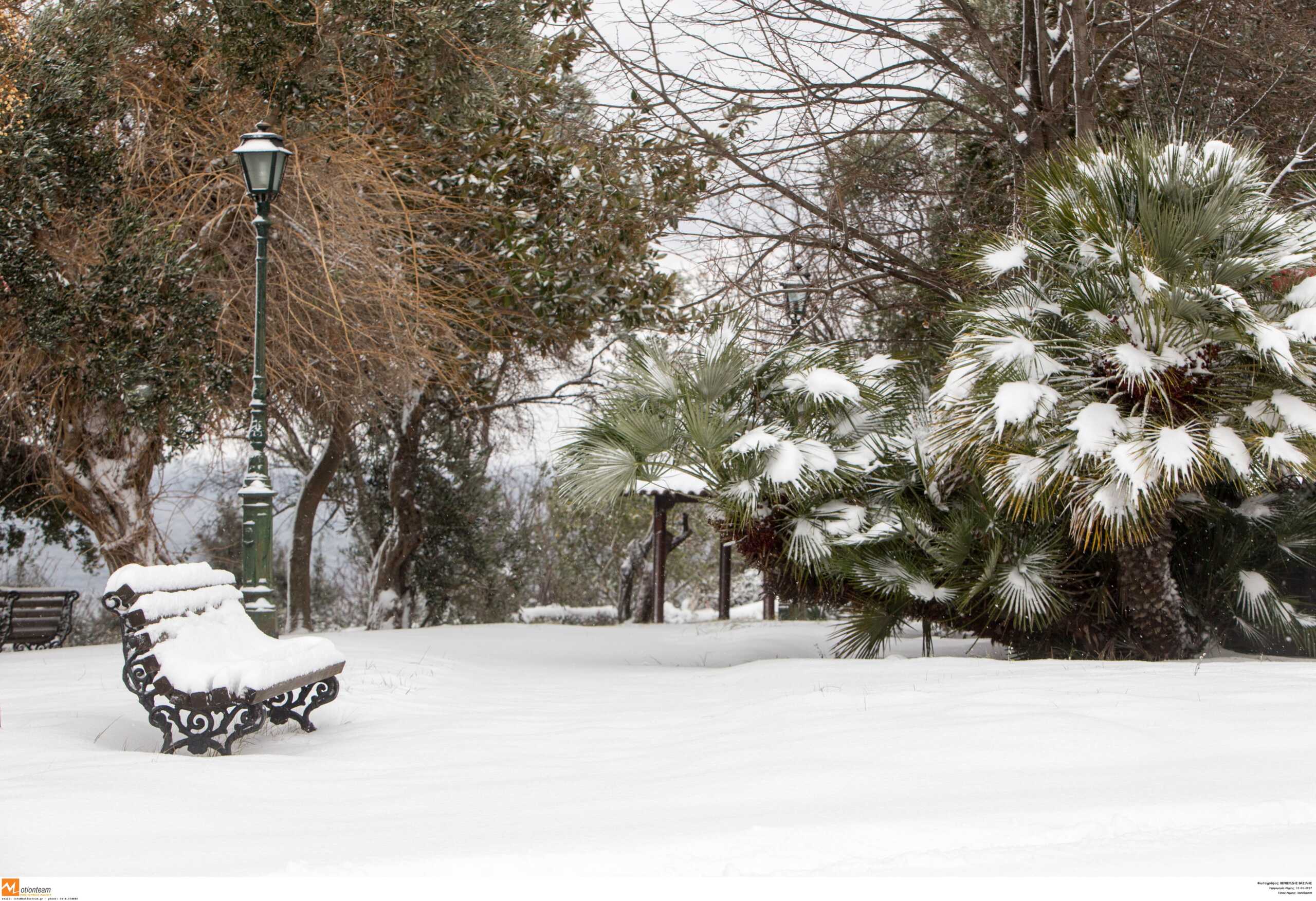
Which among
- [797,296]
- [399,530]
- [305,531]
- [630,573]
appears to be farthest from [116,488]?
[630,573]

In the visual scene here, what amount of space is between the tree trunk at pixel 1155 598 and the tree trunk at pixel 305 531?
34.1ft

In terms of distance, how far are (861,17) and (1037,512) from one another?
214 inches

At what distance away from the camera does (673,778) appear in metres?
4.03

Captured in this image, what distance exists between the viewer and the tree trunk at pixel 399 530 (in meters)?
17.4

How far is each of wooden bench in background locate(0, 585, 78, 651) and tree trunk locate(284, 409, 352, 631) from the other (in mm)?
3267

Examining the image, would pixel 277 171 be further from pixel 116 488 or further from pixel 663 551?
pixel 663 551

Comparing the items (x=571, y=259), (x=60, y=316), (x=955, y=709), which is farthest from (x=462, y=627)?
(x=955, y=709)

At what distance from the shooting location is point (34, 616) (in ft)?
38.4

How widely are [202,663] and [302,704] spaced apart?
0.73 meters

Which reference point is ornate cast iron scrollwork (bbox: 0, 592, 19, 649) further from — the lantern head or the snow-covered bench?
the snow-covered bench

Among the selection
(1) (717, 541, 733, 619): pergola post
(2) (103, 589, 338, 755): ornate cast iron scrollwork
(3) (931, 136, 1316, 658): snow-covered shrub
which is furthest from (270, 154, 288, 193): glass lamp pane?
(1) (717, 541, 733, 619): pergola post

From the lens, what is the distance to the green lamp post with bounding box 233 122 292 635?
743cm

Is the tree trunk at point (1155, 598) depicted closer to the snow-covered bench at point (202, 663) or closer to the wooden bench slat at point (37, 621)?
the snow-covered bench at point (202, 663)

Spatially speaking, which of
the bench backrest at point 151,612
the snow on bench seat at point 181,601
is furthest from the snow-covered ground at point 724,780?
the snow on bench seat at point 181,601
